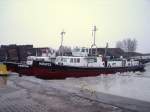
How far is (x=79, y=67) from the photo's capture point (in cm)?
2925

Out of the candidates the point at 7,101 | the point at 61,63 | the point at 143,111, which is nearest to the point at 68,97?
the point at 7,101

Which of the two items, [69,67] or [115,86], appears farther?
[69,67]

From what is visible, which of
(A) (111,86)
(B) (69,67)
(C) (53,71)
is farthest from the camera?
(B) (69,67)

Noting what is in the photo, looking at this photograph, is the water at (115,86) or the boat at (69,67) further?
the boat at (69,67)

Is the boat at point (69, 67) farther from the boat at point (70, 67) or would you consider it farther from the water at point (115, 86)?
the water at point (115, 86)

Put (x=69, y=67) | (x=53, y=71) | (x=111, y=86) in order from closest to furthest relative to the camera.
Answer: (x=111, y=86)
(x=53, y=71)
(x=69, y=67)

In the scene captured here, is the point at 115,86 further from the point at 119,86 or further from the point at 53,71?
the point at 53,71

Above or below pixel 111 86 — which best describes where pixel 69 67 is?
above

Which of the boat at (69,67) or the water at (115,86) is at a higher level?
the boat at (69,67)

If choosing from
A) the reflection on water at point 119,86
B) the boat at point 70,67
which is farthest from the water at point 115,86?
the boat at point 70,67

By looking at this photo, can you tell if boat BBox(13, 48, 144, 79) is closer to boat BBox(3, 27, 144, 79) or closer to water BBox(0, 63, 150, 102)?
boat BBox(3, 27, 144, 79)

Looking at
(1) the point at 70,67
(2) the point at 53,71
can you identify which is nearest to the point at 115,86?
(1) the point at 70,67

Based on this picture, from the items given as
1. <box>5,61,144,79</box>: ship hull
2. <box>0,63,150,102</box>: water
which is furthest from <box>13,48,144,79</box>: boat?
<box>0,63,150,102</box>: water

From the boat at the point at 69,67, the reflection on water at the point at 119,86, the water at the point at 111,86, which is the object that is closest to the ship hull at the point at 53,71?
the boat at the point at 69,67
